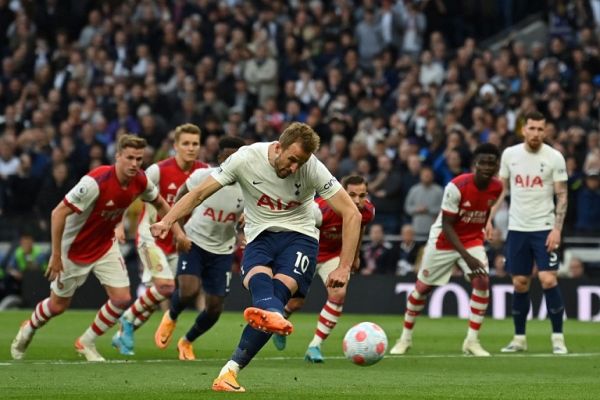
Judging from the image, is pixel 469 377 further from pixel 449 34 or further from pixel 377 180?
pixel 449 34

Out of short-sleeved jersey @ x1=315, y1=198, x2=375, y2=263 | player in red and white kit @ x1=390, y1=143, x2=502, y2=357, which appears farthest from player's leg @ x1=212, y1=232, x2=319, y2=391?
player in red and white kit @ x1=390, y1=143, x2=502, y2=357


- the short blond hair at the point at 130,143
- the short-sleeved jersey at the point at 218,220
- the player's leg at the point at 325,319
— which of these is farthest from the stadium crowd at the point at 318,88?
the short blond hair at the point at 130,143

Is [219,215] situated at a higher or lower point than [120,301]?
higher

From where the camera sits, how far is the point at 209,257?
616 inches

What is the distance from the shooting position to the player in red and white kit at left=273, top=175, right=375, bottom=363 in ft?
49.3

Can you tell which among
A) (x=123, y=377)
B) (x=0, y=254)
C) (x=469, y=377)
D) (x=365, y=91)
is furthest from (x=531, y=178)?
(x=0, y=254)

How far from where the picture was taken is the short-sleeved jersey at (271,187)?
37.3 feet

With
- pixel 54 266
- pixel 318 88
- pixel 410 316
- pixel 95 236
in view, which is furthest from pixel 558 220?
pixel 318 88

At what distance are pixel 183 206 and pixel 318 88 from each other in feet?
59.0

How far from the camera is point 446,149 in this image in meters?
25.7

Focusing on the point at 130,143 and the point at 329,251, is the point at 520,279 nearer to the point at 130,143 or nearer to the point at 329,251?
the point at 329,251

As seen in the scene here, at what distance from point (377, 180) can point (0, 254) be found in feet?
25.1

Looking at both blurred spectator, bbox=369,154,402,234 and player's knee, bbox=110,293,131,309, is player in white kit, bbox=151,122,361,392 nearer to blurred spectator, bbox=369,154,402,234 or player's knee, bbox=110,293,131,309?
player's knee, bbox=110,293,131,309

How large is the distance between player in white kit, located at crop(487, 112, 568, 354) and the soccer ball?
4.77 metres
